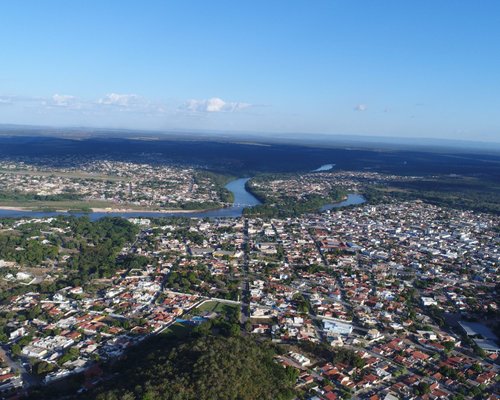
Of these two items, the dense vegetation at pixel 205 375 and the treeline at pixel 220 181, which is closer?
the dense vegetation at pixel 205 375

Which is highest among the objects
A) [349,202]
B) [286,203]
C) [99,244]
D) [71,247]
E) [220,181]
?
[220,181]

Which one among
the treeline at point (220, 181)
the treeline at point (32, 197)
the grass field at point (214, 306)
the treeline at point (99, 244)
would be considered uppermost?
the treeline at point (220, 181)

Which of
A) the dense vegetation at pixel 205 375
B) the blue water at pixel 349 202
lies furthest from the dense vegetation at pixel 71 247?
the blue water at pixel 349 202

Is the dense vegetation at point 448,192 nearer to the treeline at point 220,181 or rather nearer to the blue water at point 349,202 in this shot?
the blue water at point 349,202

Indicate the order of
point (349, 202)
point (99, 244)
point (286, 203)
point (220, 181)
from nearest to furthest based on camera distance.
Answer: point (99, 244) → point (286, 203) → point (349, 202) → point (220, 181)

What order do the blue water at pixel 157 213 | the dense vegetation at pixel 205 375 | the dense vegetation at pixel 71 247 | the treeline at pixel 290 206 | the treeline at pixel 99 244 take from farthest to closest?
1. the treeline at pixel 290 206
2. the blue water at pixel 157 213
3. the treeline at pixel 99 244
4. the dense vegetation at pixel 71 247
5. the dense vegetation at pixel 205 375

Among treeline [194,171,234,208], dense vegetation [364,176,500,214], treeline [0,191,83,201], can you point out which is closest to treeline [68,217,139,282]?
treeline [0,191,83,201]

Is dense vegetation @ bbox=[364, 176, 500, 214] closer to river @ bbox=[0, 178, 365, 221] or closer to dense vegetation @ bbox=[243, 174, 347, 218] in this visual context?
dense vegetation @ bbox=[243, 174, 347, 218]

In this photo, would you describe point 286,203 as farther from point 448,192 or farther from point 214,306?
point 214,306

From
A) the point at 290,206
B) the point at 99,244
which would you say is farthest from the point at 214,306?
the point at 290,206

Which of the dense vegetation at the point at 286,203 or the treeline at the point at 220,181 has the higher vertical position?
the treeline at the point at 220,181

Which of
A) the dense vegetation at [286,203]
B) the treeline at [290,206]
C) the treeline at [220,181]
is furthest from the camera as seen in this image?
the treeline at [220,181]
